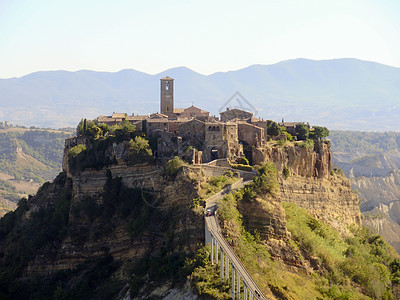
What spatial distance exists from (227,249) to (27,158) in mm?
151981

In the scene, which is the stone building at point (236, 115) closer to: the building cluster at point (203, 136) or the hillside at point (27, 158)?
the building cluster at point (203, 136)

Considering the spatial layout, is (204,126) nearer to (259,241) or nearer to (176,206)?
(176,206)

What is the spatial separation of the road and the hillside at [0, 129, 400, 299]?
685mm

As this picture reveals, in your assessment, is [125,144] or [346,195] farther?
[346,195]

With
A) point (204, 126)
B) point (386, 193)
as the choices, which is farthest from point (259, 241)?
point (386, 193)

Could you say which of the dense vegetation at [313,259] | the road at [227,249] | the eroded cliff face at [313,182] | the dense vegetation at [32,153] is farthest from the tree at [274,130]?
the dense vegetation at [32,153]

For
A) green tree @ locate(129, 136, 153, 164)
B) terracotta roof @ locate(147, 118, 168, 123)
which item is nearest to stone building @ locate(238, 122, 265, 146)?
terracotta roof @ locate(147, 118, 168, 123)

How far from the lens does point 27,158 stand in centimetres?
17475

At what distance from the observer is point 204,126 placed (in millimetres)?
48656

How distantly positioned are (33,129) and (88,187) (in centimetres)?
15396

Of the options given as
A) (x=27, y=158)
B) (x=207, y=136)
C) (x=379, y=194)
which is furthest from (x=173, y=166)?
(x=27, y=158)

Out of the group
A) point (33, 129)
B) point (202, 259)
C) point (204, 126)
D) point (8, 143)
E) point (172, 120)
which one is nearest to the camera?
point (202, 259)

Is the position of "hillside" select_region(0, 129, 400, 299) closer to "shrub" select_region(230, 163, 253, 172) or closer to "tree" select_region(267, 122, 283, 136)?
"shrub" select_region(230, 163, 253, 172)

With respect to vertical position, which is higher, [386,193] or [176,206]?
[176,206]
